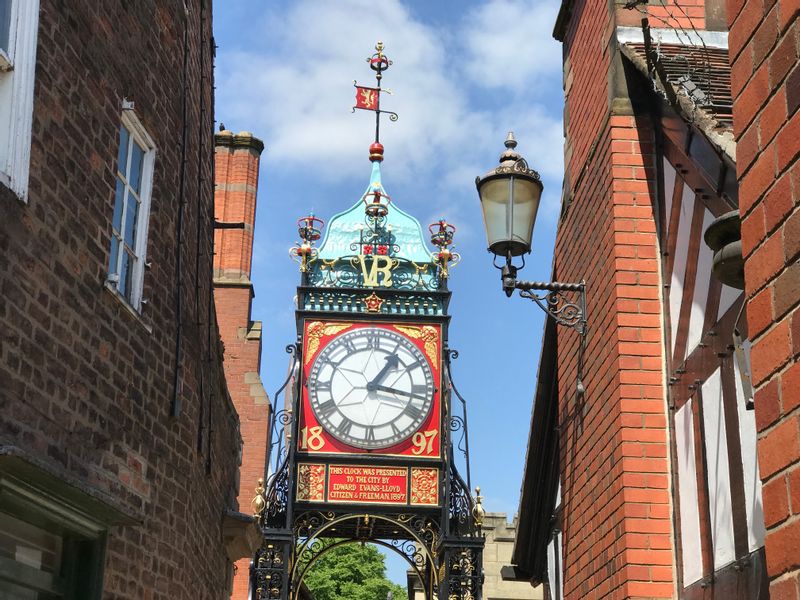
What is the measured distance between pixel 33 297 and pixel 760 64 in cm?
370

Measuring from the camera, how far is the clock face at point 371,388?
15062mm

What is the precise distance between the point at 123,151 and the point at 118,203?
0.41m

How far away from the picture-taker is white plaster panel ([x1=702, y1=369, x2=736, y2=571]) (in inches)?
189

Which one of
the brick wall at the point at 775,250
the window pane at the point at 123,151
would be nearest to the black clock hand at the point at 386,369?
the window pane at the point at 123,151

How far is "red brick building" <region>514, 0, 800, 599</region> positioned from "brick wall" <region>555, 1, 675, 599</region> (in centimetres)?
1

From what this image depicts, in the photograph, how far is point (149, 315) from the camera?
7.36 metres

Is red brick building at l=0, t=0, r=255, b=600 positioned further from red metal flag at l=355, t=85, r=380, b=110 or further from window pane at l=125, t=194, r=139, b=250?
red metal flag at l=355, t=85, r=380, b=110

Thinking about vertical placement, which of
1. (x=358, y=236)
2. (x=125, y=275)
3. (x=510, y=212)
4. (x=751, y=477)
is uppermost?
(x=358, y=236)

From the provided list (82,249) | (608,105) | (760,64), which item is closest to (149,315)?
(82,249)

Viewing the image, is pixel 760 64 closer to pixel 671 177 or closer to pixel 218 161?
pixel 671 177

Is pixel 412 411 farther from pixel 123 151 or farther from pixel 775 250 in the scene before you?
pixel 775 250

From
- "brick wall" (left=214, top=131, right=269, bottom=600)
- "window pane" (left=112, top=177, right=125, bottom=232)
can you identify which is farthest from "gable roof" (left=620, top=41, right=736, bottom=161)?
"brick wall" (left=214, top=131, right=269, bottom=600)

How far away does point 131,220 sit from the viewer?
7.25 metres

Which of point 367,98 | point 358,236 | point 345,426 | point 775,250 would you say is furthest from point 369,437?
point 775,250
